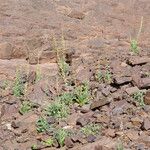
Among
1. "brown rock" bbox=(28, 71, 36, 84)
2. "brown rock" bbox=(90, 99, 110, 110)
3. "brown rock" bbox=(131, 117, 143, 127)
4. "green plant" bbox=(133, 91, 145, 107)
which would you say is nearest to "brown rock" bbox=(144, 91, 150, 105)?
"green plant" bbox=(133, 91, 145, 107)

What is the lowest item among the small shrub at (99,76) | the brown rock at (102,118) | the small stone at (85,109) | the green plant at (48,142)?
the green plant at (48,142)

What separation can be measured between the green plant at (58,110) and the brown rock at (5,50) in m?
1.70

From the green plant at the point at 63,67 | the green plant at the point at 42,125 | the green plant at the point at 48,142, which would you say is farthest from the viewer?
the green plant at the point at 63,67

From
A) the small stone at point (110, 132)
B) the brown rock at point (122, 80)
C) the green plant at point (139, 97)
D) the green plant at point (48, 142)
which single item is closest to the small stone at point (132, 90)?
the green plant at point (139, 97)

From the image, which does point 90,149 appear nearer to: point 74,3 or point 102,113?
point 102,113

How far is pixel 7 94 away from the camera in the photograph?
23.0 ft

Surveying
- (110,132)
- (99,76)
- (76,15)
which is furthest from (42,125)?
(76,15)

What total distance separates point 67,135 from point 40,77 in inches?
63.9

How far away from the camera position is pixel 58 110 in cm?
649

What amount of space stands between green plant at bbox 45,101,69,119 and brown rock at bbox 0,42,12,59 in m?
1.70

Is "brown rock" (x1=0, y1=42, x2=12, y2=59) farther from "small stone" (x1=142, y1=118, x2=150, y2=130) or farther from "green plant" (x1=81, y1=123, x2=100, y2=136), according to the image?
"small stone" (x1=142, y1=118, x2=150, y2=130)

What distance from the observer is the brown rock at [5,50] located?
25.6 ft

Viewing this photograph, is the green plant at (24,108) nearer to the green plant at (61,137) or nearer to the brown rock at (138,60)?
the green plant at (61,137)

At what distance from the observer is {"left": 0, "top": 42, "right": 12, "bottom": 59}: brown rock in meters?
7.81
